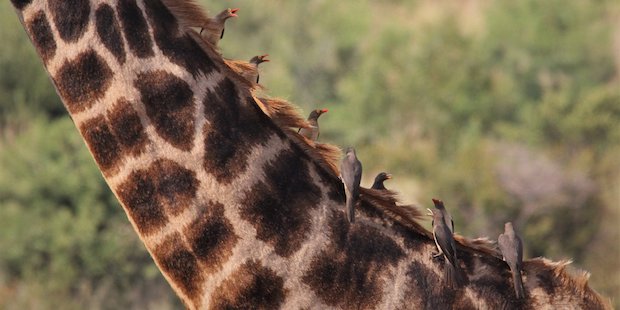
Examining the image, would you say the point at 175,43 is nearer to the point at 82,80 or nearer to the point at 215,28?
the point at 215,28

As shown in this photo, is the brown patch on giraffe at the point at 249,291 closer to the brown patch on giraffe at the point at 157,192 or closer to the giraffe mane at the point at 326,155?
the brown patch on giraffe at the point at 157,192

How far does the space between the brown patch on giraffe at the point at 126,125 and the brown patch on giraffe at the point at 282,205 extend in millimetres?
407

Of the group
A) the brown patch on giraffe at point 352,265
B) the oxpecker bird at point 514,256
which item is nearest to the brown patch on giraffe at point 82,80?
the brown patch on giraffe at point 352,265

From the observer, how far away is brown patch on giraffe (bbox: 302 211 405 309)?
12.5 ft

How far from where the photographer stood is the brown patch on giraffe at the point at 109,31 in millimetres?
3863

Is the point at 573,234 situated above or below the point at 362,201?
above

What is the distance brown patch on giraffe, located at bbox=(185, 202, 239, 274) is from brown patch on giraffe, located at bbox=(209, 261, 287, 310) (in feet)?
0.24

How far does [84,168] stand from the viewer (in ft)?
70.0

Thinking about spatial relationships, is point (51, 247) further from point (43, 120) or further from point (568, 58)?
point (568, 58)

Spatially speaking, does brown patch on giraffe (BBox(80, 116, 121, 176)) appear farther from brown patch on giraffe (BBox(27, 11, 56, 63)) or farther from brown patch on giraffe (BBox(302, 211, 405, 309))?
brown patch on giraffe (BBox(302, 211, 405, 309))

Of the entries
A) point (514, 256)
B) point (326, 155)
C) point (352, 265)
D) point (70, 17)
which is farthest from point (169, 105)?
point (514, 256)

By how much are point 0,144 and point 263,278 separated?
22.6 metres

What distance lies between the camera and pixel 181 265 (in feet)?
12.5

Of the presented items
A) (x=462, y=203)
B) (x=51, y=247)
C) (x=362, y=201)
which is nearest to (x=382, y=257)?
(x=362, y=201)
